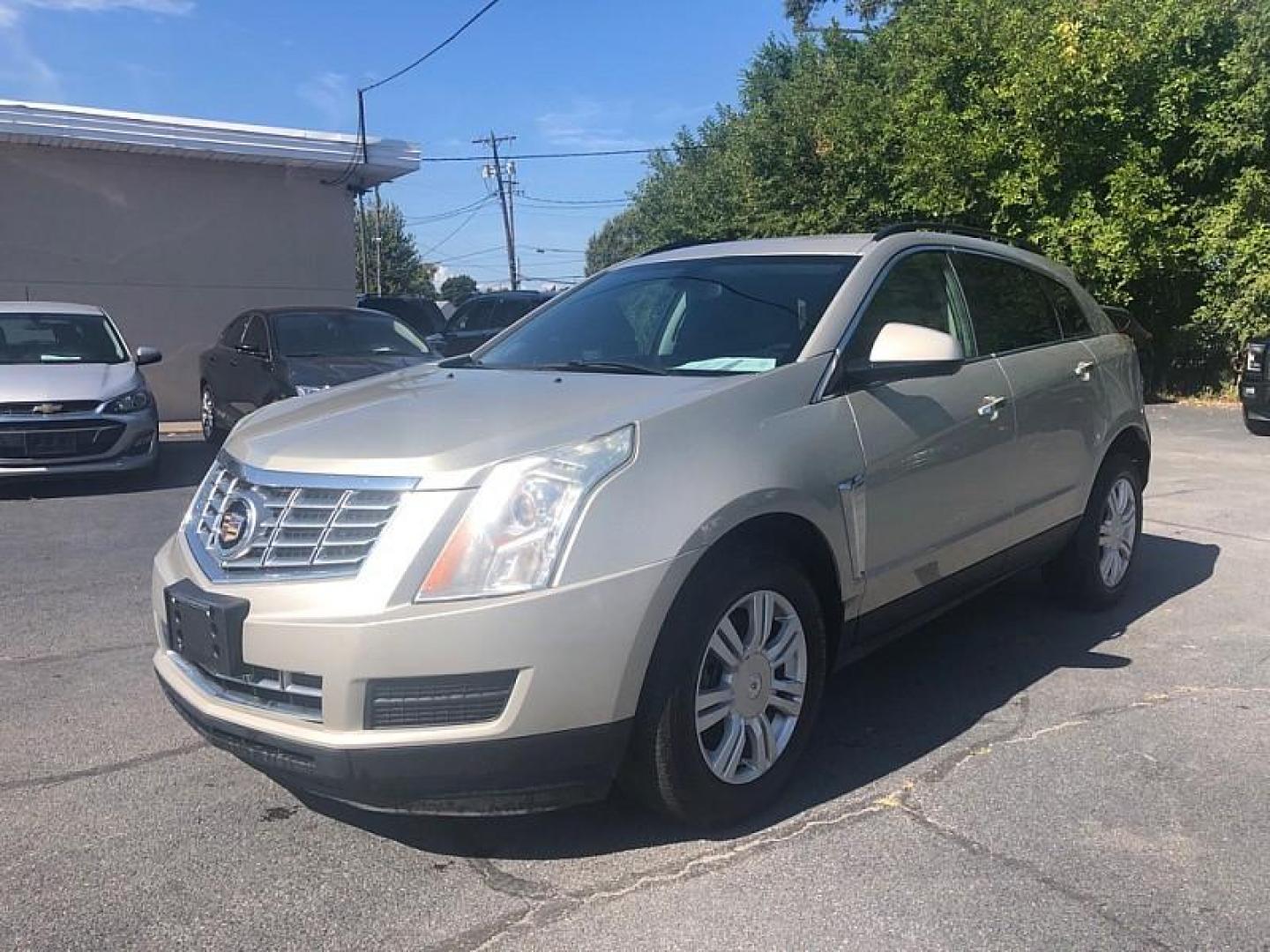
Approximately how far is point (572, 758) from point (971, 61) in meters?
16.9

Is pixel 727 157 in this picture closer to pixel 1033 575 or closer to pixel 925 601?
pixel 1033 575

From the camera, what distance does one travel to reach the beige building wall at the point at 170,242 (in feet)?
48.0

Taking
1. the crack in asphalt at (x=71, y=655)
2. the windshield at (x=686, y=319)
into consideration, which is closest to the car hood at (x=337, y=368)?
the crack in asphalt at (x=71, y=655)

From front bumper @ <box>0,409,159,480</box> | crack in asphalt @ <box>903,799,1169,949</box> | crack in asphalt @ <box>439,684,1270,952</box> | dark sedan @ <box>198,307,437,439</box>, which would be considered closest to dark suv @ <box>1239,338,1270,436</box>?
dark sedan @ <box>198,307,437,439</box>

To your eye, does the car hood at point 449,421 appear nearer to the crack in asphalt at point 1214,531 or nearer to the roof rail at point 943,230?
the roof rail at point 943,230

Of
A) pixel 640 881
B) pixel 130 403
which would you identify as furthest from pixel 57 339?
pixel 640 881

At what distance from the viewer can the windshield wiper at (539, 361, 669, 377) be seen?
3.81 meters

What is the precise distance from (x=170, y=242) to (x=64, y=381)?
690 cm

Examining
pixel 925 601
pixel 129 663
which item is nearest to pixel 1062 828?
pixel 925 601

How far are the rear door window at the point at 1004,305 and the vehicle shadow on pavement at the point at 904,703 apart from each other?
1.36m

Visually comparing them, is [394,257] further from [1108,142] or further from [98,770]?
[98,770]

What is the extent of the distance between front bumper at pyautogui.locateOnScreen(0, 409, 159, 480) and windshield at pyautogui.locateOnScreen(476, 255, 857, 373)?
19.5 ft

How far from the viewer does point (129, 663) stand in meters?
4.94

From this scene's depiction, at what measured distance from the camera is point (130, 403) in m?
9.64
